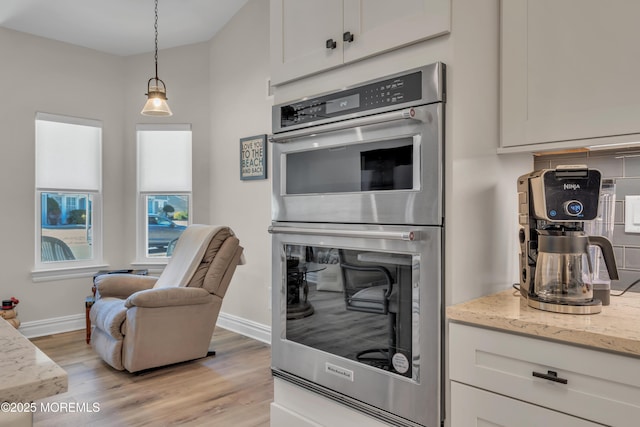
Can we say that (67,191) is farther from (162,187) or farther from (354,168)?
(354,168)

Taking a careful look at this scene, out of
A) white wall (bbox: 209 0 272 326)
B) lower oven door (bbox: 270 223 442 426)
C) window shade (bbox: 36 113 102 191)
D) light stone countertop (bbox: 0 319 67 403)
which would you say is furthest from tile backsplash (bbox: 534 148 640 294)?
window shade (bbox: 36 113 102 191)

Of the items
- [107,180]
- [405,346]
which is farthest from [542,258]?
[107,180]

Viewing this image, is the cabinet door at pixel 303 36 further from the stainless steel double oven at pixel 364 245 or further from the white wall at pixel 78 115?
the white wall at pixel 78 115

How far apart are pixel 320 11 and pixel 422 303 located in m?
1.21

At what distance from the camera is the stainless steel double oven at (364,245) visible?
140 centimetres

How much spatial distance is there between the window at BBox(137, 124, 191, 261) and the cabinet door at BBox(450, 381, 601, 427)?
3830 millimetres

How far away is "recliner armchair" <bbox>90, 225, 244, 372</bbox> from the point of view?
3.06 meters

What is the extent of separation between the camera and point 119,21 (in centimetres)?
393

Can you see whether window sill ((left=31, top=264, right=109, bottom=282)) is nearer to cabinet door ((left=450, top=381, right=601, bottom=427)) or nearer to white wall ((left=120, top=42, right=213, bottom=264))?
white wall ((left=120, top=42, right=213, bottom=264))

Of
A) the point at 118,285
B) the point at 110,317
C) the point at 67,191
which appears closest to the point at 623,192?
the point at 110,317

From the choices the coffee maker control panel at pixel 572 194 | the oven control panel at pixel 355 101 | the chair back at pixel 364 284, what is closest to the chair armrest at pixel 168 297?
the oven control panel at pixel 355 101

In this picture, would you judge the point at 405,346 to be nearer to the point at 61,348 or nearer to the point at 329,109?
the point at 329,109

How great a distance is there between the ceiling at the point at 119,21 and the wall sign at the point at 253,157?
48.5 inches

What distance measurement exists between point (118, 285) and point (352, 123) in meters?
2.92
